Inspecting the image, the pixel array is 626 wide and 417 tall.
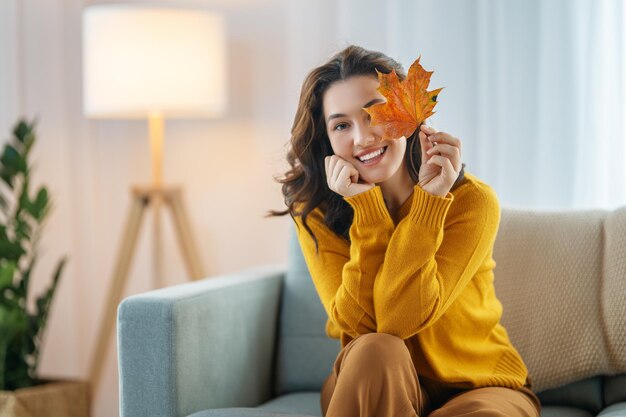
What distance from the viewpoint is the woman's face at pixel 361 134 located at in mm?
1580

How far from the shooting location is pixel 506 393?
1.55m

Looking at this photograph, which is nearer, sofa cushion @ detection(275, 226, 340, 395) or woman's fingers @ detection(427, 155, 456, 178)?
woman's fingers @ detection(427, 155, 456, 178)

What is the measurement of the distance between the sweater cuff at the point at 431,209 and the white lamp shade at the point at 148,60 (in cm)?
129

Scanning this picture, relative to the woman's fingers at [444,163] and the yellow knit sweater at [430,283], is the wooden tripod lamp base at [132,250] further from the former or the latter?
the woman's fingers at [444,163]

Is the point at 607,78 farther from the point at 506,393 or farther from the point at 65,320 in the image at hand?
the point at 65,320

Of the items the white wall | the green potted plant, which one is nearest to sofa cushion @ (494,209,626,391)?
the white wall

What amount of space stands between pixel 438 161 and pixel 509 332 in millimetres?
566

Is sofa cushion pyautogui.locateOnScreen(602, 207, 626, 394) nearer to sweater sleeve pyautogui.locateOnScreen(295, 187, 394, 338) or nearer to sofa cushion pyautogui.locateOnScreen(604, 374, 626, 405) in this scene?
sofa cushion pyautogui.locateOnScreen(604, 374, 626, 405)

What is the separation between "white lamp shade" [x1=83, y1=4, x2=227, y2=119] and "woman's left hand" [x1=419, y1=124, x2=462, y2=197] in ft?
4.14

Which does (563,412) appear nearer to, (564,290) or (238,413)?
(564,290)

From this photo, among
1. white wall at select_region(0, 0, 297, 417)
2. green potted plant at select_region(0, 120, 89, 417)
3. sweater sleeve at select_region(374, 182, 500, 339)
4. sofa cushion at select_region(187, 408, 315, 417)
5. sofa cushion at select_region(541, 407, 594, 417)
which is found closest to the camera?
sweater sleeve at select_region(374, 182, 500, 339)

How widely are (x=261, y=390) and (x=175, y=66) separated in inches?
43.2

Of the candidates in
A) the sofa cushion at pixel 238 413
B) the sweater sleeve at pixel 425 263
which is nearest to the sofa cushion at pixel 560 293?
the sweater sleeve at pixel 425 263

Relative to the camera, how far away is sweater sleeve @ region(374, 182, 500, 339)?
→ 151 cm
